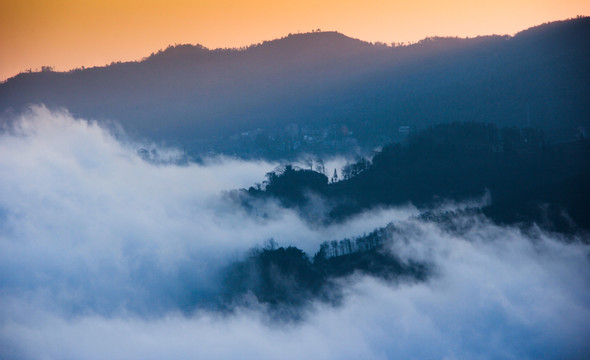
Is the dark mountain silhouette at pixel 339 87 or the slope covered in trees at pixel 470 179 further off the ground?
the dark mountain silhouette at pixel 339 87

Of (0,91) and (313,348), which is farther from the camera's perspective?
(0,91)

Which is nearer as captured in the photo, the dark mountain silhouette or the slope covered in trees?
the slope covered in trees

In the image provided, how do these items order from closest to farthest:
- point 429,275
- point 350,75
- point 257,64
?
point 429,275
point 350,75
point 257,64

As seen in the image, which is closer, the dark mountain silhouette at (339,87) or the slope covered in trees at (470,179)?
the slope covered in trees at (470,179)

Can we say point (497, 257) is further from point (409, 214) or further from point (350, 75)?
point (350, 75)

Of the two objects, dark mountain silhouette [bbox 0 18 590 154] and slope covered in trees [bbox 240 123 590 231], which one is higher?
dark mountain silhouette [bbox 0 18 590 154]

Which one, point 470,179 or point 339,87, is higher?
point 339,87

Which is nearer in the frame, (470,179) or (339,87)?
(470,179)

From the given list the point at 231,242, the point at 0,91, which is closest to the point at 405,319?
the point at 231,242
